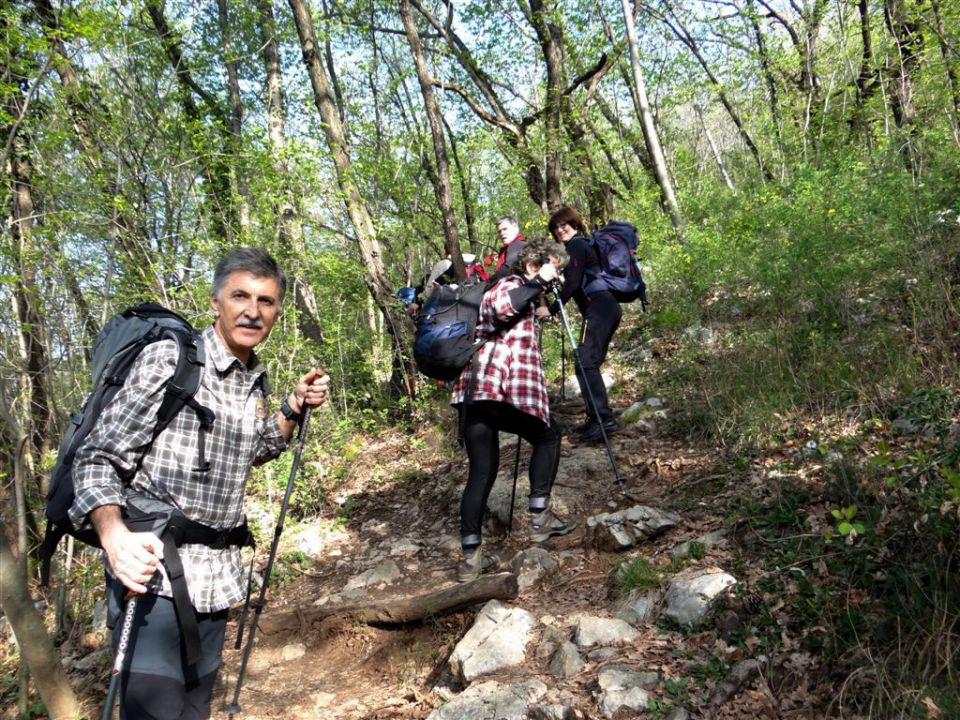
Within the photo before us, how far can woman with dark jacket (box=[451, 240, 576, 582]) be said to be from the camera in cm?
406

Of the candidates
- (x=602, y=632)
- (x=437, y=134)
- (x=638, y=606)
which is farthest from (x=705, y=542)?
(x=437, y=134)

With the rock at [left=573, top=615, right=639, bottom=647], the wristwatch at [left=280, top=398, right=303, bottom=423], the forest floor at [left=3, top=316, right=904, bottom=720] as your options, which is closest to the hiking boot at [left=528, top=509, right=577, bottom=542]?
the forest floor at [left=3, top=316, right=904, bottom=720]

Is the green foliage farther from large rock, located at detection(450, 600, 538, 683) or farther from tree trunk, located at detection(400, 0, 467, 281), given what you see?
tree trunk, located at detection(400, 0, 467, 281)

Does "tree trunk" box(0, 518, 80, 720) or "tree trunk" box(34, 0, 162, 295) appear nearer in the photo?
"tree trunk" box(0, 518, 80, 720)

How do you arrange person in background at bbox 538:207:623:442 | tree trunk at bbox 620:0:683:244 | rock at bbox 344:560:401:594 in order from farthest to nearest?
tree trunk at bbox 620:0:683:244 → person in background at bbox 538:207:623:442 → rock at bbox 344:560:401:594

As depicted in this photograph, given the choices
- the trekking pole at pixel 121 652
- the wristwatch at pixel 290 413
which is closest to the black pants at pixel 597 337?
the wristwatch at pixel 290 413

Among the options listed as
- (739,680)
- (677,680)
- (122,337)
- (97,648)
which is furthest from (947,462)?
(97,648)

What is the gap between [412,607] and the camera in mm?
4145

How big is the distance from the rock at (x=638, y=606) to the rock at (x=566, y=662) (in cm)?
40

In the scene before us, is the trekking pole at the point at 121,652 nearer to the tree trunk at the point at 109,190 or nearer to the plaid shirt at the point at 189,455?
the plaid shirt at the point at 189,455

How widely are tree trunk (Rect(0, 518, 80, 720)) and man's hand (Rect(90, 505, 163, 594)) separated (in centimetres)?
164

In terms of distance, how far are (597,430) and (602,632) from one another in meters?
3.14

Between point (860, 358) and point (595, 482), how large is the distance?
2437mm

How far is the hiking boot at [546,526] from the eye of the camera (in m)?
4.62
